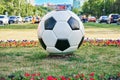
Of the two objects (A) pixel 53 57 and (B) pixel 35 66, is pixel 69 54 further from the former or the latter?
(B) pixel 35 66

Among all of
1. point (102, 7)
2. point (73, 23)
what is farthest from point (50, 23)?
point (102, 7)

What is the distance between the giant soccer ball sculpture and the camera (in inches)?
393

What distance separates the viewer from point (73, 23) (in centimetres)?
1017

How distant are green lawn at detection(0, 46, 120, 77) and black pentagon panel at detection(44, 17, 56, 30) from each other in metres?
0.87

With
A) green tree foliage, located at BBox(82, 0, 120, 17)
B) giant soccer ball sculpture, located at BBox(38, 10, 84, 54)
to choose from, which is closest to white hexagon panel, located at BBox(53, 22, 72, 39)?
giant soccer ball sculpture, located at BBox(38, 10, 84, 54)

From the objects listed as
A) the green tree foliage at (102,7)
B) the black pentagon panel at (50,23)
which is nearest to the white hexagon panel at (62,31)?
the black pentagon panel at (50,23)

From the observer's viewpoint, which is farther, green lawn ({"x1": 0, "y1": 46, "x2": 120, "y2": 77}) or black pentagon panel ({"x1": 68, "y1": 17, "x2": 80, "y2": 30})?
black pentagon panel ({"x1": 68, "y1": 17, "x2": 80, "y2": 30})

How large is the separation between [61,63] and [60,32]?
3.26 feet

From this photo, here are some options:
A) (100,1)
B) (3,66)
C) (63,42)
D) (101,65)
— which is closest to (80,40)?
(63,42)

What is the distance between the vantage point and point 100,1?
9938 centimetres

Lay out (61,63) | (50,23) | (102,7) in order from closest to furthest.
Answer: (61,63)
(50,23)
(102,7)

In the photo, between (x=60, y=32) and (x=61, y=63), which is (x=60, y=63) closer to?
(x=61, y=63)

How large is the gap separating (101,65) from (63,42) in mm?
1386

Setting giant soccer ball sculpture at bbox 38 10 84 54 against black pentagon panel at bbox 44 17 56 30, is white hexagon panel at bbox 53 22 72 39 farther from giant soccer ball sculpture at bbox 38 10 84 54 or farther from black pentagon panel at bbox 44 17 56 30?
black pentagon panel at bbox 44 17 56 30
